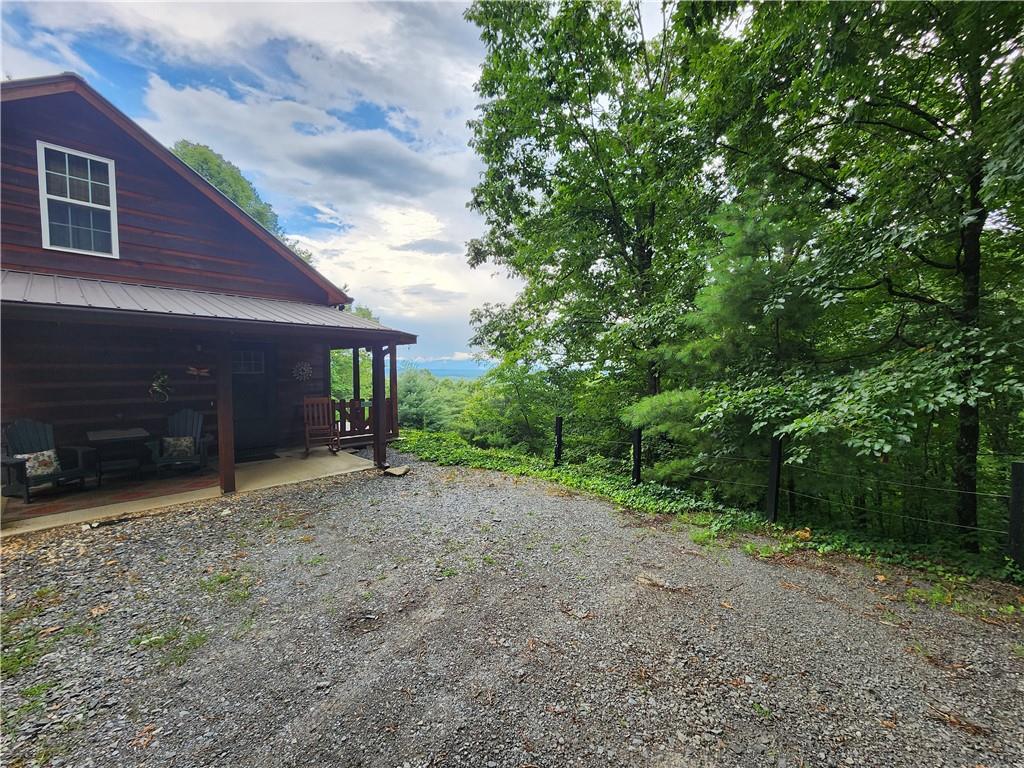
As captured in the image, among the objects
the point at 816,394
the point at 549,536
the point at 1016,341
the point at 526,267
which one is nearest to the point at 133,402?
the point at 549,536

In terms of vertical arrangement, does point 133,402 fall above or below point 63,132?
below

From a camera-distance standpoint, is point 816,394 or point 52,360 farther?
point 52,360

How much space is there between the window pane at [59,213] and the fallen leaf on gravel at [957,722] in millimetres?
10498

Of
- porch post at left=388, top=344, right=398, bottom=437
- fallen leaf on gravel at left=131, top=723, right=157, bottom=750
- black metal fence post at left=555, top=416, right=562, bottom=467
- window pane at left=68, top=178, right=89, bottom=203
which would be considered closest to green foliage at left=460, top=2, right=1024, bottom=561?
black metal fence post at left=555, top=416, right=562, bottom=467

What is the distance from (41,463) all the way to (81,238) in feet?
11.2

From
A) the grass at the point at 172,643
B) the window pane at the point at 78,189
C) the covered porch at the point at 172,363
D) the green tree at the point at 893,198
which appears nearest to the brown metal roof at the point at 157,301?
the covered porch at the point at 172,363

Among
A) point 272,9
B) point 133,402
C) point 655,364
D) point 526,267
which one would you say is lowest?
point 133,402

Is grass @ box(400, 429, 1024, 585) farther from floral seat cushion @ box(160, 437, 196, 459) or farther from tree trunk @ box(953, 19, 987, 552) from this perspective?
floral seat cushion @ box(160, 437, 196, 459)

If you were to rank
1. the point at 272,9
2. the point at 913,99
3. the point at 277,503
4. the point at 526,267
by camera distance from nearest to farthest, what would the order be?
the point at 913,99 → the point at 277,503 → the point at 272,9 → the point at 526,267

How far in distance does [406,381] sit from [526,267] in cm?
589

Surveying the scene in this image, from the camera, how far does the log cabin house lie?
17.5 feet

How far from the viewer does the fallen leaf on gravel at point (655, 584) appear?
10.6ft

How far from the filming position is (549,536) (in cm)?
436

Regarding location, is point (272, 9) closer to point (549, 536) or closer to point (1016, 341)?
point (549, 536)
